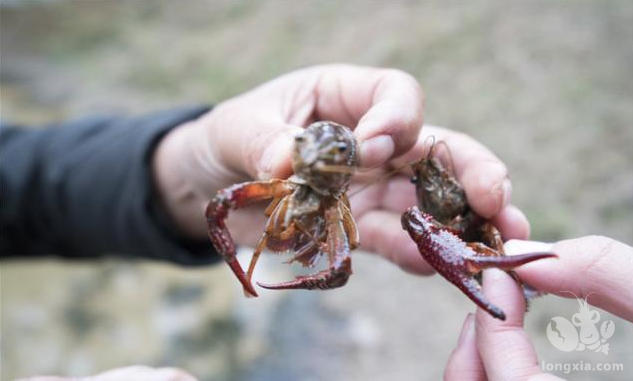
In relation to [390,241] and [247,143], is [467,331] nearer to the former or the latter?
[390,241]

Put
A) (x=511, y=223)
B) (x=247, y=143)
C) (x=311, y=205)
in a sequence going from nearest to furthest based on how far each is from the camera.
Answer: (x=311, y=205), (x=247, y=143), (x=511, y=223)

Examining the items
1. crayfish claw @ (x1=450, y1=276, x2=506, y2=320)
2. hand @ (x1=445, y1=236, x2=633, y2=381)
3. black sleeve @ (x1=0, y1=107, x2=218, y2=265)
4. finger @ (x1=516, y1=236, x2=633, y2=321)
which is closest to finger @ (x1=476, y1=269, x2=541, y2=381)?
hand @ (x1=445, y1=236, x2=633, y2=381)

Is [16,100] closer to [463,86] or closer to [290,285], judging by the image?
[463,86]

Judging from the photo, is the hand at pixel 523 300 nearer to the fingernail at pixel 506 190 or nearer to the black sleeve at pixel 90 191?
the fingernail at pixel 506 190

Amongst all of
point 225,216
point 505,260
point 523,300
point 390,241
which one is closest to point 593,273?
point 523,300

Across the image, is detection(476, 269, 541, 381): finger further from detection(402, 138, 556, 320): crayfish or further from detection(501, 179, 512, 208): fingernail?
detection(501, 179, 512, 208): fingernail

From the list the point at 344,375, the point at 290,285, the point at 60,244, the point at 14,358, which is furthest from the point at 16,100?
the point at 290,285

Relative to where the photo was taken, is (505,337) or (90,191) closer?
(505,337)
